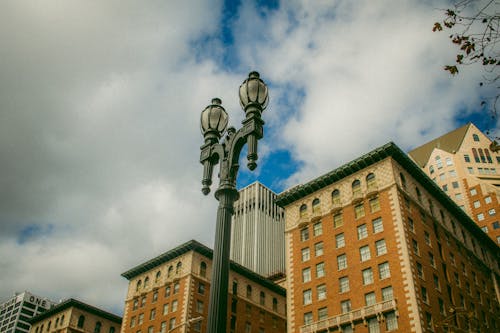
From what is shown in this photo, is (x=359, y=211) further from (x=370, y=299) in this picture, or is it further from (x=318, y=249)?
(x=370, y=299)

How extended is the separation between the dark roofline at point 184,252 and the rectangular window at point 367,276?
28741mm

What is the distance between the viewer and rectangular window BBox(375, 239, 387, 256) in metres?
46.6

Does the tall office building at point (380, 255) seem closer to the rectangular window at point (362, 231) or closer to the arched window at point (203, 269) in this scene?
the rectangular window at point (362, 231)

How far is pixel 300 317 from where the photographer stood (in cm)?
5006

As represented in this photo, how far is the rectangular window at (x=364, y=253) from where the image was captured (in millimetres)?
47531

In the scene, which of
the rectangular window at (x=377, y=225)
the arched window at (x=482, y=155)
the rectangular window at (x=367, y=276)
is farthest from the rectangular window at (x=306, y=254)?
the arched window at (x=482, y=155)

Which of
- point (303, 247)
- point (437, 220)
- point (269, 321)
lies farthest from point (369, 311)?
point (269, 321)

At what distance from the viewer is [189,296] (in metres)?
64.4

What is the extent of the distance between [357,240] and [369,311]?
8266 mm

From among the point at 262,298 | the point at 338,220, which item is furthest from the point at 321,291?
the point at 262,298

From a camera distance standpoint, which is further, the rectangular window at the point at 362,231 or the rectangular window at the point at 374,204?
the rectangular window at the point at 374,204

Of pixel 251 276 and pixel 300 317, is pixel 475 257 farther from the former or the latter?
Answer: pixel 251 276

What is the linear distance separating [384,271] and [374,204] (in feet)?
26.9

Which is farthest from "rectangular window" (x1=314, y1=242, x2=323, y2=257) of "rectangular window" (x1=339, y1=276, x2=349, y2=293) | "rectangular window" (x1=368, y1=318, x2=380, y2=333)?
"rectangular window" (x1=368, y1=318, x2=380, y2=333)
